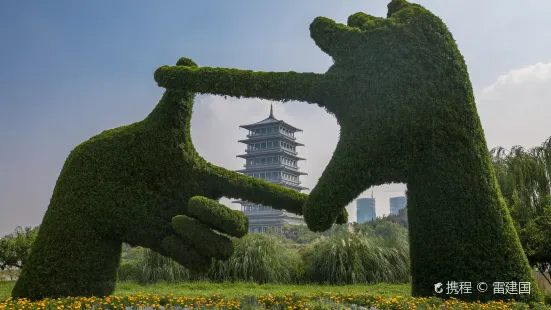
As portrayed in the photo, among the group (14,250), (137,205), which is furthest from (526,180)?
(14,250)

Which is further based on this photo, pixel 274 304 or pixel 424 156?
pixel 424 156

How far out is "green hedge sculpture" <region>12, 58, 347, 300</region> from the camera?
630cm

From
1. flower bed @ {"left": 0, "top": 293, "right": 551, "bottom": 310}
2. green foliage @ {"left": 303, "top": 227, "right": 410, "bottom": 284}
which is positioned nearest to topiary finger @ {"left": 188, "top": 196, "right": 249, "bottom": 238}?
flower bed @ {"left": 0, "top": 293, "right": 551, "bottom": 310}

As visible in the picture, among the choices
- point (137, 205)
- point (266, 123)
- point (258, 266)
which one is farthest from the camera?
point (266, 123)

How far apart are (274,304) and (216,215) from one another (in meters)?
1.63

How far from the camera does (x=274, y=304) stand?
512 cm

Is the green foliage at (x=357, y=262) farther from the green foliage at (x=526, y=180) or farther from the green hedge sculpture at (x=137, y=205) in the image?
the green hedge sculpture at (x=137, y=205)

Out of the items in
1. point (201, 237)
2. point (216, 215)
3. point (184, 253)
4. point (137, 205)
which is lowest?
point (184, 253)

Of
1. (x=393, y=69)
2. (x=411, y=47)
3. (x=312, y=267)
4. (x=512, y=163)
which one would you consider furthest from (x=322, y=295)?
(x=512, y=163)

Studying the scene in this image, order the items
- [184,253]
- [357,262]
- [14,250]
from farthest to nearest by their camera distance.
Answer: [14,250] < [357,262] < [184,253]

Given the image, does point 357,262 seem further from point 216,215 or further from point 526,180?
point 216,215

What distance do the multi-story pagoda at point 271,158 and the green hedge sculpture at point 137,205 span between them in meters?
39.8

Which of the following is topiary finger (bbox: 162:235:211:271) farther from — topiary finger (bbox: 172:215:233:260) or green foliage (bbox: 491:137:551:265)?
green foliage (bbox: 491:137:551:265)

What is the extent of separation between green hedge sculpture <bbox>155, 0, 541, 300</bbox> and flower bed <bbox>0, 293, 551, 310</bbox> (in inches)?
19.4
